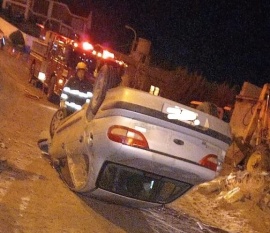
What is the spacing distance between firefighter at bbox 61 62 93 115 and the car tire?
3.33 metres

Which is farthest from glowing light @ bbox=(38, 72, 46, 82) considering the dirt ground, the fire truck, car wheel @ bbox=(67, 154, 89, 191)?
car wheel @ bbox=(67, 154, 89, 191)

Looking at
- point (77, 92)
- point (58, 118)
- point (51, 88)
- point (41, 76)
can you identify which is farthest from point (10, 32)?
point (58, 118)

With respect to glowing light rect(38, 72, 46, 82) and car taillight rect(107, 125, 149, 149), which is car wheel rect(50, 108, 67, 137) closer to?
car taillight rect(107, 125, 149, 149)

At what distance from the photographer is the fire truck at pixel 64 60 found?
17.9 m

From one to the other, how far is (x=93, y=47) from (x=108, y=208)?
1071 centimetres

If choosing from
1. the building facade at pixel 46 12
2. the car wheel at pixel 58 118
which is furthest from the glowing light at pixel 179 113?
the building facade at pixel 46 12

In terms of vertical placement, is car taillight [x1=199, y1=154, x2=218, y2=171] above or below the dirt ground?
above

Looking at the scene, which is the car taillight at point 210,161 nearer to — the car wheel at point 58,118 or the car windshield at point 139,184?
the car windshield at point 139,184

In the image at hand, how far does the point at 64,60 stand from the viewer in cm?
1836

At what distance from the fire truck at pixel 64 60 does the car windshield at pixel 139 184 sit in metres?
8.91

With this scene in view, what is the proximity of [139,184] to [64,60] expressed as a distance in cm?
1114

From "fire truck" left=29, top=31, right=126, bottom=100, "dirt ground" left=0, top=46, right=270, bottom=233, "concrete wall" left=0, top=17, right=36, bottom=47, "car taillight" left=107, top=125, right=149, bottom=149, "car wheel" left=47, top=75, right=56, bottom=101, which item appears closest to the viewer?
"car taillight" left=107, top=125, right=149, bottom=149

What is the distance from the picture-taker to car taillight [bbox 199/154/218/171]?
728cm

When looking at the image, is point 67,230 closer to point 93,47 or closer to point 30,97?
point 30,97
